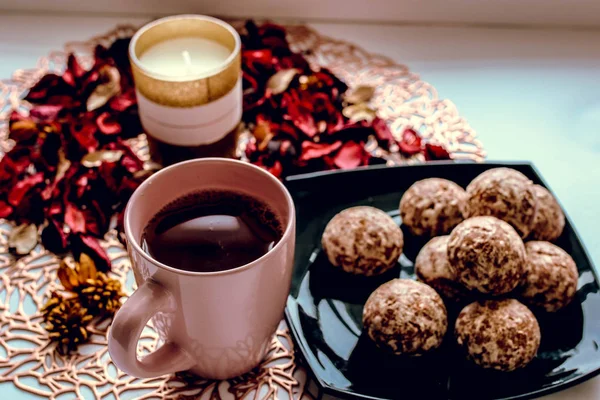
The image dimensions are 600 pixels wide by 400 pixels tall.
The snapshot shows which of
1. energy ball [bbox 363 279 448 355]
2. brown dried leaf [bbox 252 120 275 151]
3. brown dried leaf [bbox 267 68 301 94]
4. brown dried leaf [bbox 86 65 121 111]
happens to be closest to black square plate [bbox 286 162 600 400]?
energy ball [bbox 363 279 448 355]

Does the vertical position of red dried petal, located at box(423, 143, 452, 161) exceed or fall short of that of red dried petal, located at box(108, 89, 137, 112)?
it exceeds it

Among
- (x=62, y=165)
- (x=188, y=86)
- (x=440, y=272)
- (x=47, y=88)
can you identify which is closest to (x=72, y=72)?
(x=47, y=88)

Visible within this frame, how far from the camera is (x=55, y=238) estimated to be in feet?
2.62

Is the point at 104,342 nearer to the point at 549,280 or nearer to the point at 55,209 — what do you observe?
the point at 55,209

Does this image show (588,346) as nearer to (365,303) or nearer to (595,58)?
(365,303)

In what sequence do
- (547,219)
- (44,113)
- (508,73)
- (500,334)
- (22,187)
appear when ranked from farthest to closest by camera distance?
(508,73)
(44,113)
(22,187)
(547,219)
(500,334)

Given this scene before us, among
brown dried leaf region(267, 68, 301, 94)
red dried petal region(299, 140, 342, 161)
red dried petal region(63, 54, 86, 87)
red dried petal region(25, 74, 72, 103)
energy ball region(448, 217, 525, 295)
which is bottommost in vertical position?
red dried petal region(25, 74, 72, 103)

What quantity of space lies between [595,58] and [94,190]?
80cm

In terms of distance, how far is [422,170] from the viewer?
836 mm

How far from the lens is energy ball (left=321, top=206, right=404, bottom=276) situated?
72 centimetres

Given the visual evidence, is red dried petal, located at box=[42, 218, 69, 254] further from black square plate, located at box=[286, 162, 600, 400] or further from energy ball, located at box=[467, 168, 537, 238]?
energy ball, located at box=[467, 168, 537, 238]

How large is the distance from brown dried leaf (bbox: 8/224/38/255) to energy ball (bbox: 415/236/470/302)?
0.44m

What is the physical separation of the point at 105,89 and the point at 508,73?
62 centimetres

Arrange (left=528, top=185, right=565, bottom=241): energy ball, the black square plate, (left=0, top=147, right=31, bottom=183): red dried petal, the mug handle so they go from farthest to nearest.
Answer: (left=0, top=147, right=31, bottom=183): red dried petal, (left=528, top=185, right=565, bottom=241): energy ball, the black square plate, the mug handle
